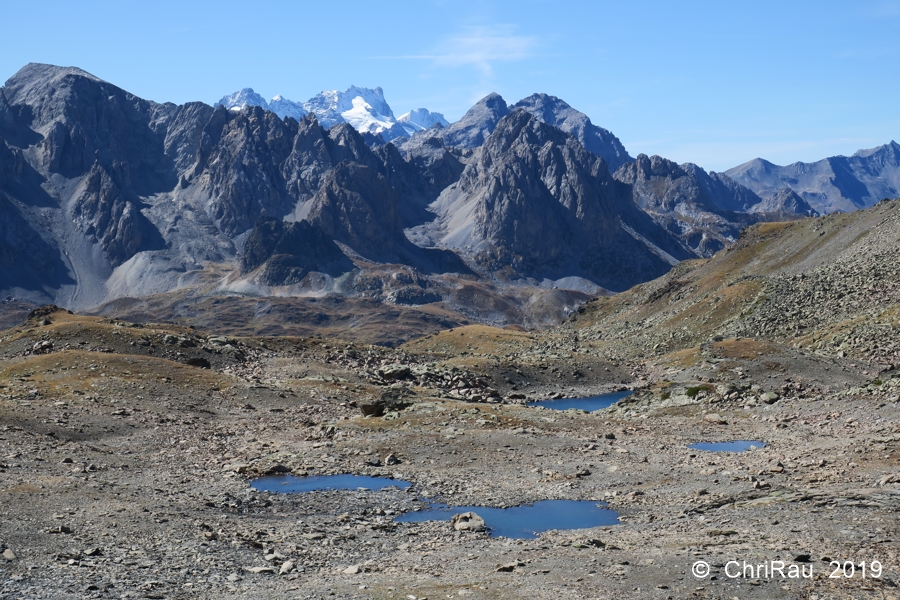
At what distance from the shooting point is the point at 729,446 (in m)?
57.2

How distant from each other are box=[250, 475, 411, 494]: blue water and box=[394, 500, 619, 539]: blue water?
605 cm

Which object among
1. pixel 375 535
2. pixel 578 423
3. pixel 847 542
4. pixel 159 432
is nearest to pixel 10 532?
pixel 375 535

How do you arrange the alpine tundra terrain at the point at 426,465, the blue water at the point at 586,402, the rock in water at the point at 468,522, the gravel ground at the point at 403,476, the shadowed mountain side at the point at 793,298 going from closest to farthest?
the gravel ground at the point at 403,476
the alpine tundra terrain at the point at 426,465
the rock in water at the point at 468,522
the shadowed mountain side at the point at 793,298
the blue water at the point at 586,402

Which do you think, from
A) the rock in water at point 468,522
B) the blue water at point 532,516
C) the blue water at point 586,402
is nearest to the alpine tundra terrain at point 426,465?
the rock in water at point 468,522

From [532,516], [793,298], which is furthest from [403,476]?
[793,298]

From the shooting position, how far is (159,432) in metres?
60.9

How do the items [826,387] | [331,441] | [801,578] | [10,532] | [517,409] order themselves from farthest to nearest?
1. [826,387]
2. [517,409]
3. [331,441]
4. [10,532]
5. [801,578]

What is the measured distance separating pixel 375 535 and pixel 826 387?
58154mm

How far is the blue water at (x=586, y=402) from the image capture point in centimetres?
10529

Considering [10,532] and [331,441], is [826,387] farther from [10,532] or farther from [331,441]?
[10,532]

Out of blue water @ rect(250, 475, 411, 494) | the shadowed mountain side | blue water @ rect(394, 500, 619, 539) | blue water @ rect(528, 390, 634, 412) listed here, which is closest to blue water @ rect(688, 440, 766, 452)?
blue water @ rect(394, 500, 619, 539)

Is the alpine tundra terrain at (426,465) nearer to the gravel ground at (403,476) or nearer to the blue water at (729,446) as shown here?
the gravel ground at (403,476)

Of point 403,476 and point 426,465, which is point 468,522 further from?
point 426,465

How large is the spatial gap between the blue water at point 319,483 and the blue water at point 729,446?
1977cm
